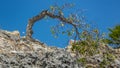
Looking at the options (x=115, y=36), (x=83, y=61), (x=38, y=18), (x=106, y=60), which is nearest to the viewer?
(x=83, y=61)

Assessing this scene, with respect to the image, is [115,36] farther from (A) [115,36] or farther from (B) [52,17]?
(B) [52,17]

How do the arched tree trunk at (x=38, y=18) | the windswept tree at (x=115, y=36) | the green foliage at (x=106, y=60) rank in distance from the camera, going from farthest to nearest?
the windswept tree at (x=115, y=36) → the arched tree trunk at (x=38, y=18) → the green foliage at (x=106, y=60)

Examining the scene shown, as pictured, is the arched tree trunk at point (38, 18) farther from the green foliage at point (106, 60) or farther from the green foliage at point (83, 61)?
the green foliage at point (83, 61)

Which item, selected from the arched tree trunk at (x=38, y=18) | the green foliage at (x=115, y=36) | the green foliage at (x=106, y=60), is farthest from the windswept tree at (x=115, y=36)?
the green foliage at (x=106, y=60)

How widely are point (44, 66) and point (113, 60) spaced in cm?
483

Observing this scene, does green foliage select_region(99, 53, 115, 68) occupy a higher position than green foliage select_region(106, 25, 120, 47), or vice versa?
green foliage select_region(106, 25, 120, 47)

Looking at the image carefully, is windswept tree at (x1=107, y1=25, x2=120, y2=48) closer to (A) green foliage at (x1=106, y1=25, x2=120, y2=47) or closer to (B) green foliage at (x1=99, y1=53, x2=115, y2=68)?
(A) green foliage at (x1=106, y1=25, x2=120, y2=47)

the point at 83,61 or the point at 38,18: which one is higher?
the point at 38,18

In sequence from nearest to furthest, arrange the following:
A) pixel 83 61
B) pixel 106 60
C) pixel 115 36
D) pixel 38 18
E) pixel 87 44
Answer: pixel 83 61 → pixel 106 60 → pixel 87 44 → pixel 38 18 → pixel 115 36

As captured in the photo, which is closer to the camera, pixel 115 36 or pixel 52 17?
pixel 52 17

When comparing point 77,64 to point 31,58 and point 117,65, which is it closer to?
point 31,58

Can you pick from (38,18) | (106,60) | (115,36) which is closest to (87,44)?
(106,60)

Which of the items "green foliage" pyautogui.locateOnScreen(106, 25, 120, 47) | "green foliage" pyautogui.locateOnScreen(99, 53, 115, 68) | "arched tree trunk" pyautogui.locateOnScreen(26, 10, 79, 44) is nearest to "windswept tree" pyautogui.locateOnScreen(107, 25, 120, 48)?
"green foliage" pyautogui.locateOnScreen(106, 25, 120, 47)

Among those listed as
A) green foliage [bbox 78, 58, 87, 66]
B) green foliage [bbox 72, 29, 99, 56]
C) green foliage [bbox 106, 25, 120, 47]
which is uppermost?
green foliage [bbox 106, 25, 120, 47]
